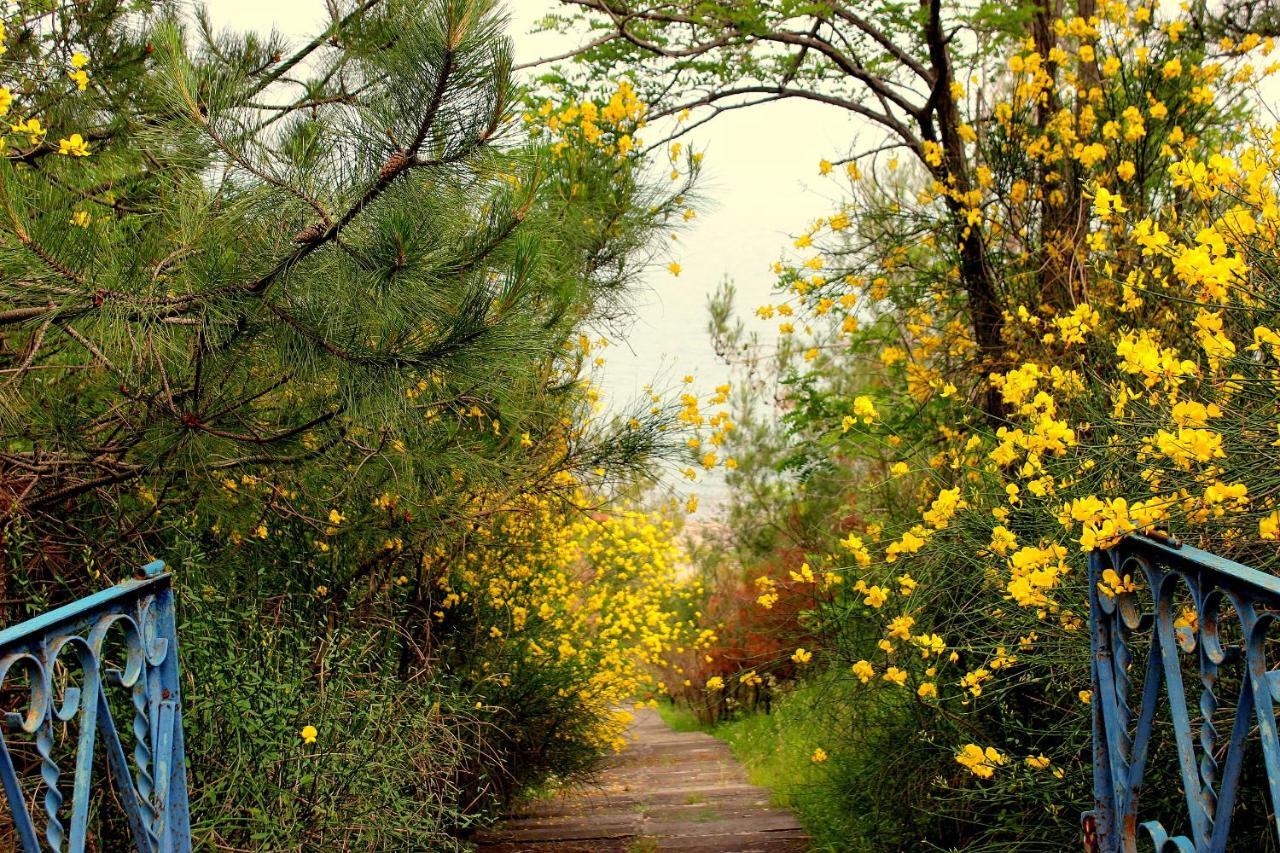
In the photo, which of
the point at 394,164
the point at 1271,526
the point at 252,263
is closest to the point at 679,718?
the point at 252,263

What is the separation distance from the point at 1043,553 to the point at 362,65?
2.39m

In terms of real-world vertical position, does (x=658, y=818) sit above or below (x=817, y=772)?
below

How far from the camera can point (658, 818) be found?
6.31 meters

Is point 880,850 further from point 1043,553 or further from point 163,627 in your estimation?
point 163,627

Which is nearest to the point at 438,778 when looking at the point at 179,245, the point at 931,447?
the point at 179,245

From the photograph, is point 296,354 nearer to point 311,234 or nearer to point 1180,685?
point 311,234

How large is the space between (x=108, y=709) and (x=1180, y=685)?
169cm

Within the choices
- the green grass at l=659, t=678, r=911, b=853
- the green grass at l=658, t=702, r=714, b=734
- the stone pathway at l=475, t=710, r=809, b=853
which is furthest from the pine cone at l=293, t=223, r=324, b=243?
the green grass at l=658, t=702, r=714, b=734

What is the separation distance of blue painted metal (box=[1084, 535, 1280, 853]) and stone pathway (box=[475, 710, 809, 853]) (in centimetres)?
356

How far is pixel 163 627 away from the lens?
79.8 inches

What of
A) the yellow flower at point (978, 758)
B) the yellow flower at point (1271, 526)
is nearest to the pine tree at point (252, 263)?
the yellow flower at point (978, 758)

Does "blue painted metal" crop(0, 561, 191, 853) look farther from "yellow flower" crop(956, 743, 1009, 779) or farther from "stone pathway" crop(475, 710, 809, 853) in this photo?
"stone pathway" crop(475, 710, 809, 853)

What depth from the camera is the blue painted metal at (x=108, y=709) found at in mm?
1409

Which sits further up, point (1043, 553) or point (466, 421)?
point (466, 421)
